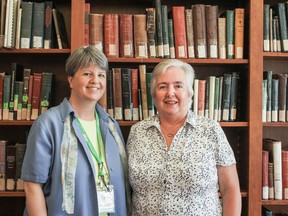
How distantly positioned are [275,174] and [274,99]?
451 millimetres

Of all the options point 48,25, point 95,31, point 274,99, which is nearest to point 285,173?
point 274,99

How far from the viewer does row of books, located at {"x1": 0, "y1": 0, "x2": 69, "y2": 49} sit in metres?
1.98

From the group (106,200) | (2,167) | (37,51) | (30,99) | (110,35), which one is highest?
(110,35)

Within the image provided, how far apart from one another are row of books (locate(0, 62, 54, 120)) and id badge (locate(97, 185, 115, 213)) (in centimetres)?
68

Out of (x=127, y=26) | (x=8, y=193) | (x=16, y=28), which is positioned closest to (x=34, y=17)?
(x=16, y=28)

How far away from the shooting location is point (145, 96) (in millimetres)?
2088

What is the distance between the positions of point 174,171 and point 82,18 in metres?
1.02

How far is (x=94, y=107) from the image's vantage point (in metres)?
1.78

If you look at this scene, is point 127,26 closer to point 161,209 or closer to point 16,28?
point 16,28

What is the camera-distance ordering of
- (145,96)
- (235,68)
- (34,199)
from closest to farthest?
(34,199) < (145,96) < (235,68)

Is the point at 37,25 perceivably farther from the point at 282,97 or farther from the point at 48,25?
the point at 282,97

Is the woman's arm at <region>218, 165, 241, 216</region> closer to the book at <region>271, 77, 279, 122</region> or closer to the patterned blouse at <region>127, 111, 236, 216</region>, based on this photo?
the patterned blouse at <region>127, 111, 236, 216</region>

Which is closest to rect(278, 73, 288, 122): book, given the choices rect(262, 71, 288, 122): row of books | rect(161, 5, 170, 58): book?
rect(262, 71, 288, 122): row of books

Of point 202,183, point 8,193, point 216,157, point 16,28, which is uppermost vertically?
point 16,28
